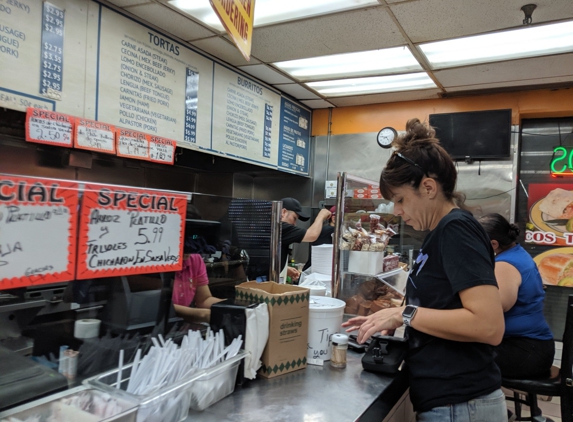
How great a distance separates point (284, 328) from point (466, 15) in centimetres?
242

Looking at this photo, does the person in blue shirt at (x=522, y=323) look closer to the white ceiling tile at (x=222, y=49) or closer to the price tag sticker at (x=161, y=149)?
the price tag sticker at (x=161, y=149)

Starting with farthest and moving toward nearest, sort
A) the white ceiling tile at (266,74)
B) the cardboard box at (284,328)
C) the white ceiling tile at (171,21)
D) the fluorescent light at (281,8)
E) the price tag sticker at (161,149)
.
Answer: the white ceiling tile at (266,74), the price tag sticker at (161,149), the white ceiling tile at (171,21), the fluorescent light at (281,8), the cardboard box at (284,328)

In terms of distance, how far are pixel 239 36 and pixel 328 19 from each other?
144 cm

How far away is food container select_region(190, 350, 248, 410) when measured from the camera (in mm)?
1052

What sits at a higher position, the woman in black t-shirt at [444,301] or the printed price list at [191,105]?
the printed price list at [191,105]

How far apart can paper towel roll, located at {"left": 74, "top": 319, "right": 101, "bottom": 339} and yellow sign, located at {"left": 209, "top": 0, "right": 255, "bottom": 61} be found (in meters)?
1.05

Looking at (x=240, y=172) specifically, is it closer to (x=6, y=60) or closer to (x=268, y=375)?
(x=6, y=60)

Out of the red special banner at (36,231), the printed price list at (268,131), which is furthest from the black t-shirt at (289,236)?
the red special banner at (36,231)

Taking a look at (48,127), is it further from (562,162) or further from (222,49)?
(562,162)

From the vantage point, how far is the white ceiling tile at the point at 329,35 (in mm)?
2750

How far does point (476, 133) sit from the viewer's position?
402 cm

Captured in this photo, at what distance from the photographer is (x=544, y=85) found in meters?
3.81

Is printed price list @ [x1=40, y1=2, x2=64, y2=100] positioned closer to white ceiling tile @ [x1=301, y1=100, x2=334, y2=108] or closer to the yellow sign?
the yellow sign

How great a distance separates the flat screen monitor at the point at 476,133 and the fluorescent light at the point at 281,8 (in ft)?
6.51
